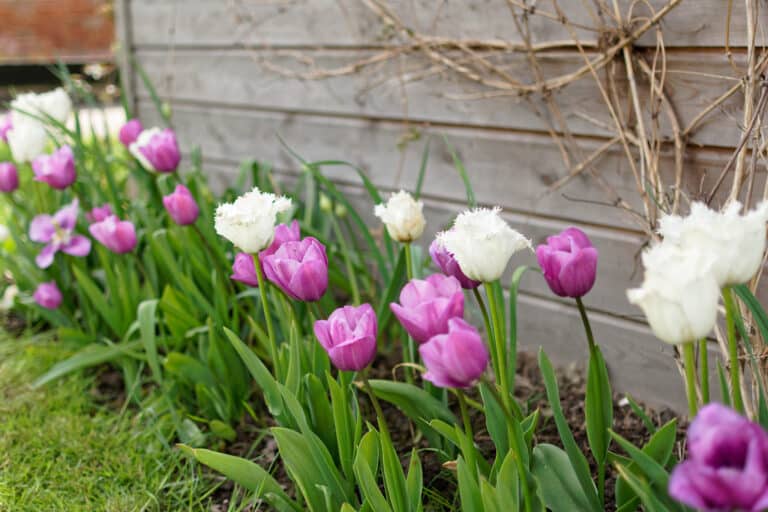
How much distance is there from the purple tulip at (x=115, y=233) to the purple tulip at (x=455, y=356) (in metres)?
1.09

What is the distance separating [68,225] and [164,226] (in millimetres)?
290

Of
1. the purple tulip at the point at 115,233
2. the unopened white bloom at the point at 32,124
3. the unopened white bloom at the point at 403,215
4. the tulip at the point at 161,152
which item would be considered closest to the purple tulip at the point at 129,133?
the unopened white bloom at the point at 32,124

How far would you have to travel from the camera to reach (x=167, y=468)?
1601 mm

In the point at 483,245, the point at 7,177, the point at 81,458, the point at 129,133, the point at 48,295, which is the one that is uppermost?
the point at 483,245

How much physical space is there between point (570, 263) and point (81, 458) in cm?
110

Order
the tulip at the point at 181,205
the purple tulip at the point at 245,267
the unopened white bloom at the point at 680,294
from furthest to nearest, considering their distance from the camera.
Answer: the tulip at the point at 181,205, the purple tulip at the point at 245,267, the unopened white bloom at the point at 680,294

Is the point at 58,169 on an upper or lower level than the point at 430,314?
lower

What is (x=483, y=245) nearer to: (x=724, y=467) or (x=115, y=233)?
(x=724, y=467)

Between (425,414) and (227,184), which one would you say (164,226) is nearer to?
(227,184)

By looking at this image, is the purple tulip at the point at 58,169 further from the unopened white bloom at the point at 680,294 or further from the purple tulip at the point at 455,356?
the unopened white bloom at the point at 680,294

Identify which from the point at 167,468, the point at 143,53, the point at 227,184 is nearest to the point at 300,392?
the point at 167,468

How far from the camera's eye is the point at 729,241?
0.81 metres

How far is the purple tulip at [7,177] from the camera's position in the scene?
2049mm

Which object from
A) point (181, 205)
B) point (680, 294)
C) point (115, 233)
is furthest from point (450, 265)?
point (115, 233)
